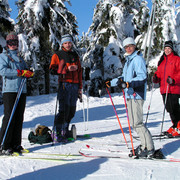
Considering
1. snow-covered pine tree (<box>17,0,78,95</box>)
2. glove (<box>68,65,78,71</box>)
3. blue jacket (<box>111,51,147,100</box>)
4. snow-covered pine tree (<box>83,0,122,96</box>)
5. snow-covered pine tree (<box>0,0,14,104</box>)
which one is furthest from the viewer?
snow-covered pine tree (<box>83,0,122,96</box>)

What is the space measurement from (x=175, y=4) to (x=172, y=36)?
3.23m

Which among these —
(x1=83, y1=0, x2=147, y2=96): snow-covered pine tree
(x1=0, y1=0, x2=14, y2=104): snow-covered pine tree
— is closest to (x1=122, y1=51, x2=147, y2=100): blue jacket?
(x1=0, y1=0, x2=14, y2=104): snow-covered pine tree

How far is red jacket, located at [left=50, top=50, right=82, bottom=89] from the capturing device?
4359 mm

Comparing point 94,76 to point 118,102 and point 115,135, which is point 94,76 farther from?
point 115,135

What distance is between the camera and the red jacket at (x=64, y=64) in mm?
4359

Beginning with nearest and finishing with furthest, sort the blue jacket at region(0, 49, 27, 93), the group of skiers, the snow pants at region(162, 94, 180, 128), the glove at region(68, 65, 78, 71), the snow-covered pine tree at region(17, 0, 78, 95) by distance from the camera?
1. the group of skiers
2. the blue jacket at region(0, 49, 27, 93)
3. the glove at region(68, 65, 78, 71)
4. the snow pants at region(162, 94, 180, 128)
5. the snow-covered pine tree at region(17, 0, 78, 95)

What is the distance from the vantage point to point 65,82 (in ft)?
14.8

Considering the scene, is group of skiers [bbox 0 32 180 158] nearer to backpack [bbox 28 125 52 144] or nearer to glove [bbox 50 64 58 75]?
glove [bbox 50 64 58 75]

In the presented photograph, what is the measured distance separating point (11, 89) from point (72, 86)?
137cm

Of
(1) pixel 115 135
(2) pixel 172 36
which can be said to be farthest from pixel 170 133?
(2) pixel 172 36

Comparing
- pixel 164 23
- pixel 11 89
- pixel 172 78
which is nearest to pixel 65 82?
pixel 11 89

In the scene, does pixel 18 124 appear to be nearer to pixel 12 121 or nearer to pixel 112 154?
pixel 12 121

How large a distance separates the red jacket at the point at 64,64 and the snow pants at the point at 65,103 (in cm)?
14

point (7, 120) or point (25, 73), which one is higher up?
point (25, 73)
